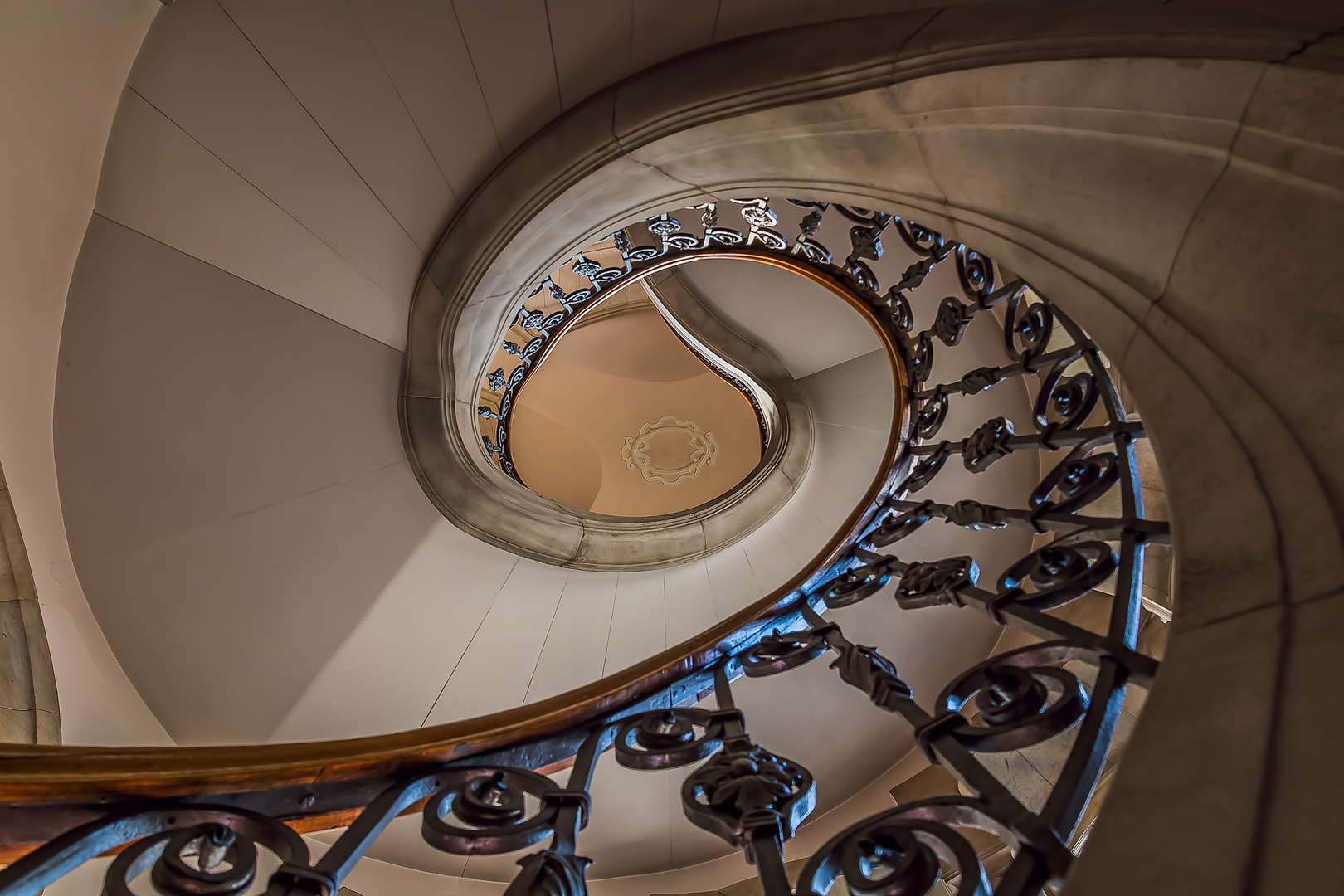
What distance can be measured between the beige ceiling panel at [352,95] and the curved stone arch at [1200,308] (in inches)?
50.0

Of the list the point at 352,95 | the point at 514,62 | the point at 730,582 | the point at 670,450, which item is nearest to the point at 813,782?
the point at 514,62

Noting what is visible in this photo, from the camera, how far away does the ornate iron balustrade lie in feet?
2.53

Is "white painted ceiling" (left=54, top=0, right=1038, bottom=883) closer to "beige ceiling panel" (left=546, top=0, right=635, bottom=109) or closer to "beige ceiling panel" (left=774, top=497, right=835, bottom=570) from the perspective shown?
"beige ceiling panel" (left=546, top=0, right=635, bottom=109)

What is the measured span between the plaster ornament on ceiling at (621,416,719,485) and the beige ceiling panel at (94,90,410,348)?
6898 mm

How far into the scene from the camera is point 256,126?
6.66 ft

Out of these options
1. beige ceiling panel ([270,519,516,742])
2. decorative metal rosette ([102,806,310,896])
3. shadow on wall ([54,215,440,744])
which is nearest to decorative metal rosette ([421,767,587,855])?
decorative metal rosette ([102,806,310,896])

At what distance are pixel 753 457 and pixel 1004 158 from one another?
8.27 meters

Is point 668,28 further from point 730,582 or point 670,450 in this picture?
point 670,450

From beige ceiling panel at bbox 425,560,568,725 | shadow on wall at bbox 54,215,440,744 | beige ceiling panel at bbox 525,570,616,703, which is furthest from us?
beige ceiling panel at bbox 525,570,616,703

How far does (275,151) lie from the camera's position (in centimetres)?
210

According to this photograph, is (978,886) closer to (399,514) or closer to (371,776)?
(371,776)

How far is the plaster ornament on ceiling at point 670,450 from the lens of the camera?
9.42m

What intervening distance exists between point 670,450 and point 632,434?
57cm

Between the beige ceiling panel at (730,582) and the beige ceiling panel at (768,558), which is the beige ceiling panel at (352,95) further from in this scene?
the beige ceiling panel at (768,558)
